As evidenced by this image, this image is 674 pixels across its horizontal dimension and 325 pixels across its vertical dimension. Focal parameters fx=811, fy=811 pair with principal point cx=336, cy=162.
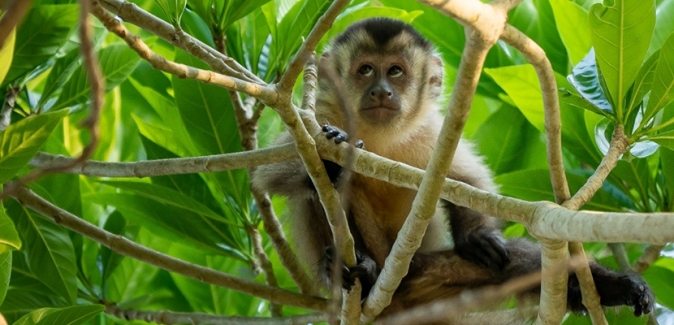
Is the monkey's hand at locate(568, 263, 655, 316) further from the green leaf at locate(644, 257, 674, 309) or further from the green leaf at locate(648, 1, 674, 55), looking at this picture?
the green leaf at locate(648, 1, 674, 55)

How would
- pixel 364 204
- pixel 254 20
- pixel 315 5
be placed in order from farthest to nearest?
pixel 254 20
pixel 364 204
pixel 315 5

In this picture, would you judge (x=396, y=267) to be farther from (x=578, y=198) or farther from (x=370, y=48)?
(x=370, y=48)

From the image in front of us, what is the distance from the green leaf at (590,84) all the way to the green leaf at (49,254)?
81.9 inches

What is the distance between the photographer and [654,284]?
11.0ft

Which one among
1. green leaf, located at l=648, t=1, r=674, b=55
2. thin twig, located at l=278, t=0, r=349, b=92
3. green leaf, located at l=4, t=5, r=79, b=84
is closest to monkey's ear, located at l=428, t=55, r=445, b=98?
green leaf, located at l=648, t=1, r=674, b=55

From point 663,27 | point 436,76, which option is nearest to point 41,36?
point 436,76

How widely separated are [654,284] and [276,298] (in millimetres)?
1562

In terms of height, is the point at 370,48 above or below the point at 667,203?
above

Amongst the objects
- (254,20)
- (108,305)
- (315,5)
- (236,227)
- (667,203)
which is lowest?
(108,305)

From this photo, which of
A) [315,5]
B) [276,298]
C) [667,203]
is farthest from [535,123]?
[276,298]

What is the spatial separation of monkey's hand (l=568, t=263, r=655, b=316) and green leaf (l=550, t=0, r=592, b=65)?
1025mm

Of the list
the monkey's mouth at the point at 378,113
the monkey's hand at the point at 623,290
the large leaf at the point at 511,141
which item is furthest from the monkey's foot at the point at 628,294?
the monkey's mouth at the point at 378,113

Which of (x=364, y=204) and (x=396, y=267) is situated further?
(x=364, y=204)

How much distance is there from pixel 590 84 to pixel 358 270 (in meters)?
1.00
